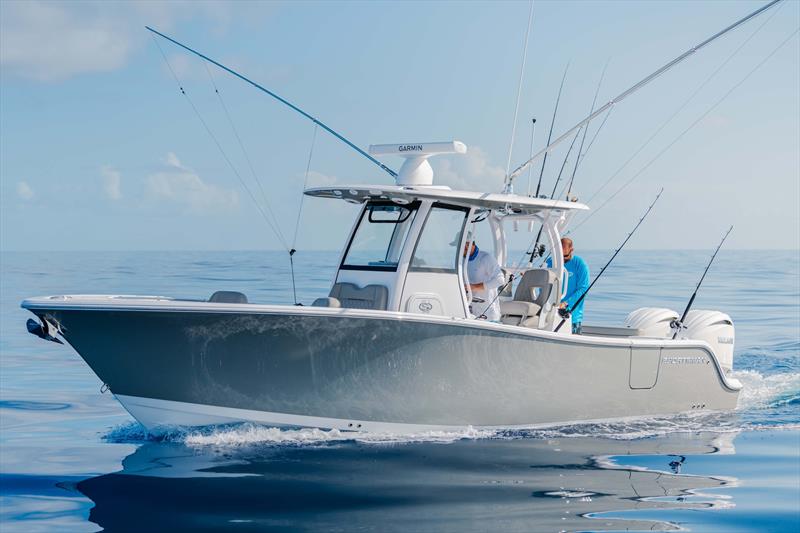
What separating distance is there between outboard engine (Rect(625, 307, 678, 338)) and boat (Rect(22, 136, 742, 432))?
1.99ft

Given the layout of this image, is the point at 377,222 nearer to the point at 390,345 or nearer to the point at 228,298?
the point at 390,345

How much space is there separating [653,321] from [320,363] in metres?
4.64

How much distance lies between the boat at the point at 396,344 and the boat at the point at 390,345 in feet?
0.05

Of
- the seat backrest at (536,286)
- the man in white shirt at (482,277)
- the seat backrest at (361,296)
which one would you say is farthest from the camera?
the seat backrest at (536,286)

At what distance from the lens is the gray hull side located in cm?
845

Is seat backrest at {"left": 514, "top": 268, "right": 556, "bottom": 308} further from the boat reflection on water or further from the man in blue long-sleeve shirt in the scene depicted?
the boat reflection on water

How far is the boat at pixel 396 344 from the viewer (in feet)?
27.8

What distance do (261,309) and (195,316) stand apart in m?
0.57

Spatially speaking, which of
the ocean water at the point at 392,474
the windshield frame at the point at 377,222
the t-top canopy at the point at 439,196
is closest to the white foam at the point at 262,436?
the ocean water at the point at 392,474

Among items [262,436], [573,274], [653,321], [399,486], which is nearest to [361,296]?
[262,436]

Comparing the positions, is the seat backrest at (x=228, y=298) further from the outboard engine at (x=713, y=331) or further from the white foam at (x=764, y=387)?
the white foam at (x=764, y=387)

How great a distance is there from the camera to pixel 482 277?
10.1 metres

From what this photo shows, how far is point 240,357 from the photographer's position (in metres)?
8.54

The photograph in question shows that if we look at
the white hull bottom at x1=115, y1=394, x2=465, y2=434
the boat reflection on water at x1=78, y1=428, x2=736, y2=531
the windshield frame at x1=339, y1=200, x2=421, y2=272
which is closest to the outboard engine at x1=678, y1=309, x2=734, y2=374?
the boat reflection on water at x1=78, y1=428, x2=736, y2=531
